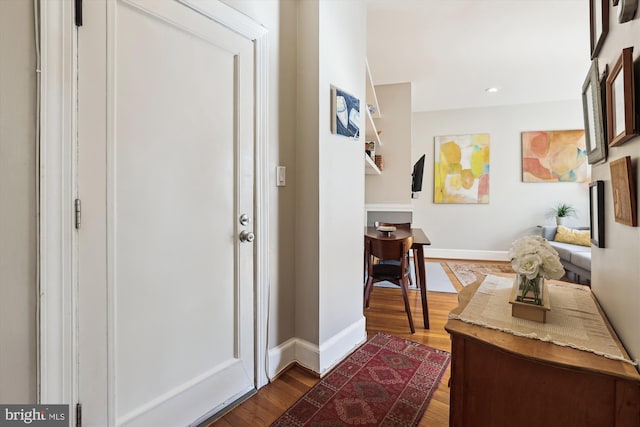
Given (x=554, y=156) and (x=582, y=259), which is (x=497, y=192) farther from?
(x=582, y=259)

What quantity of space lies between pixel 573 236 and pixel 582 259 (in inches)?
35.6

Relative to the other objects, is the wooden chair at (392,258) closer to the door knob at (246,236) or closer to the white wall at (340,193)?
the white wall at (340,193)

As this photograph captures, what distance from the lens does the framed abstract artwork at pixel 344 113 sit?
1883 mm

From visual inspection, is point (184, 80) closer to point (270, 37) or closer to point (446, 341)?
point (270, 37)

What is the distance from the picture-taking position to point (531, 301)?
3.46 feet

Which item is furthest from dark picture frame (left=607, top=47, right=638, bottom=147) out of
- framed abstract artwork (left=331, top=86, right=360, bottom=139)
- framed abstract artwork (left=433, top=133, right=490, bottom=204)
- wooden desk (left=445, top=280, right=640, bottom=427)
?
framed abstract artwork (left=433, top=133, right=490, bottom=204)

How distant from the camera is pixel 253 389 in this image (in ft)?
5.35

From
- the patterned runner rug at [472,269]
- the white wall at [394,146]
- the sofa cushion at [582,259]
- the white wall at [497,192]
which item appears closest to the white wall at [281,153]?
the white wall at [394,146]

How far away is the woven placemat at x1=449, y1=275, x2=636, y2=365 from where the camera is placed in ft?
2.93

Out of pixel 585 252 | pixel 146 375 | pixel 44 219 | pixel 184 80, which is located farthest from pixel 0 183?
pixel 585 252

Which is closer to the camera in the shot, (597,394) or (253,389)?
(597,394)

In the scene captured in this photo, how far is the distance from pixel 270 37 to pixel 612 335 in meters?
2.00

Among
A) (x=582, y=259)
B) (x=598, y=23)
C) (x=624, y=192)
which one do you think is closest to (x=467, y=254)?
(x=582, y=259)

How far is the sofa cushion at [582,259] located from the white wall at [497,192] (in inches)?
63.5
